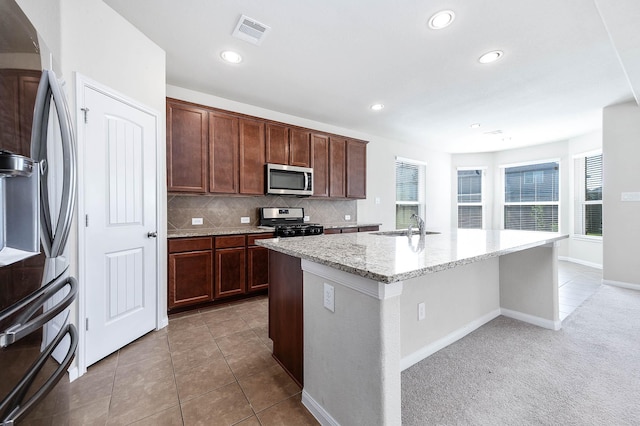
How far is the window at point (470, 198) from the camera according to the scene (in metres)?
6.99

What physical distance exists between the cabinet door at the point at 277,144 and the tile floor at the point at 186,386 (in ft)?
7.20

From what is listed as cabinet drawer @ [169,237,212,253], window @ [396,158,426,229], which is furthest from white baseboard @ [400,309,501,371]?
window @ [396,158,426,229]

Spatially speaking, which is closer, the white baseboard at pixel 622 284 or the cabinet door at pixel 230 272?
the cabinet door at pixel 230 272

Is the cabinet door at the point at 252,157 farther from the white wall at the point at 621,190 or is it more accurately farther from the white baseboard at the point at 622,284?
the white baseboard at the point at 622,284

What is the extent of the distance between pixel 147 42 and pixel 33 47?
1832 millimetres

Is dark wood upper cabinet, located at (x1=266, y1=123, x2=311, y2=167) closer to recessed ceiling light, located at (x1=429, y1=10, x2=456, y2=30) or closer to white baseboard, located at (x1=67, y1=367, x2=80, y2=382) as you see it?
recessed ceiling light, located at (x1=429, y1=10, x2=456, y2=30)

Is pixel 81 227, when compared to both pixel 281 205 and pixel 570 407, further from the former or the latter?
pixel 570 407

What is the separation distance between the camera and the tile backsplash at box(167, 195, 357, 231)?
10.7 ft

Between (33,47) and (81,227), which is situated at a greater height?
(33,47)

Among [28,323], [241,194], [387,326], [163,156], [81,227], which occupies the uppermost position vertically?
[163,156]

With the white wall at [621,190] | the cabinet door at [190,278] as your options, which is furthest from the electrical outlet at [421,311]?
the white wall at [621,190]

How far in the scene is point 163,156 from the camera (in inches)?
99.1

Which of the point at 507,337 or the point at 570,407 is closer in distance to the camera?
the point at 570,407

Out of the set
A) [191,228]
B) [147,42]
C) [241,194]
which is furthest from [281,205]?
[147,42]
